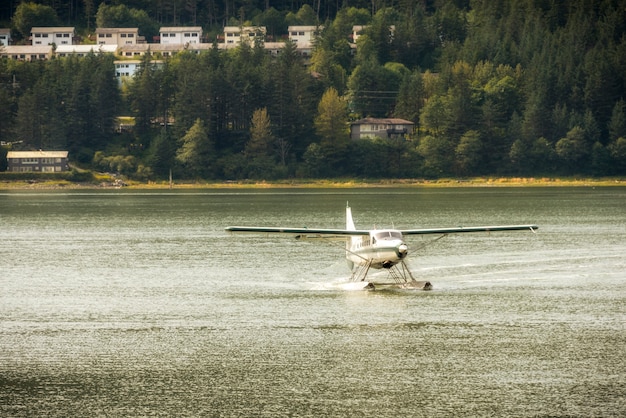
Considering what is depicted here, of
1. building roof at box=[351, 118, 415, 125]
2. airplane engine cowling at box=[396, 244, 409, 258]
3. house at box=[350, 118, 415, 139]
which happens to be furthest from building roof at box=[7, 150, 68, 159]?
airplane engine cowling at box=[396, 244, 409, 258]

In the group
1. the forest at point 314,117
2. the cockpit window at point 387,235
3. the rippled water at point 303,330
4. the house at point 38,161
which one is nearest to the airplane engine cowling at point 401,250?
the cockpit window at point 387,235

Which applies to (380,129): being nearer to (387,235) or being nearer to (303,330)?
(387,235)

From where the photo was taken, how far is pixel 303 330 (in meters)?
34.8

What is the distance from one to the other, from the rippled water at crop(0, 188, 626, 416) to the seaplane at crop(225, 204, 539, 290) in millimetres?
1268

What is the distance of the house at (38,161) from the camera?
15800 cm

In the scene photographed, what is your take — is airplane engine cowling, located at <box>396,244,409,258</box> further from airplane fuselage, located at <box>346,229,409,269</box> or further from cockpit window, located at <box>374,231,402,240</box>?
cockpit window, located at <box>374,231,402,240</box>

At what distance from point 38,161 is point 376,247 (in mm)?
124469

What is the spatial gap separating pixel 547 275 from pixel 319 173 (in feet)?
362

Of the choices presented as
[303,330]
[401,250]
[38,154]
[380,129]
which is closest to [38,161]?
[38,154]

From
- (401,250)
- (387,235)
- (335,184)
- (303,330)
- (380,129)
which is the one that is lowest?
(335,184)

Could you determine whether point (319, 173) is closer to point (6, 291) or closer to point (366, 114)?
point (366, 114)

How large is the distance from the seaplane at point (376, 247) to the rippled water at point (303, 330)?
4.16 feet

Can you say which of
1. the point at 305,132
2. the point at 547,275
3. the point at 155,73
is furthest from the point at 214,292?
the point at 155,73

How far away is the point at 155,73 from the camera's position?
577 feet
